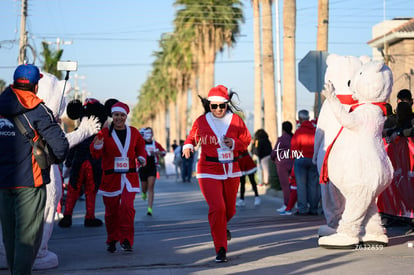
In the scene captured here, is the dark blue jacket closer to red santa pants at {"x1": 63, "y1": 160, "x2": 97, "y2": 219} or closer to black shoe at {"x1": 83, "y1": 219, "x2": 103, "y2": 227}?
black shoe at {"x1": 83, "y1": 219, "x2": 103, "y2": 227}

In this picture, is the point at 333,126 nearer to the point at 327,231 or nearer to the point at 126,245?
the point at 327,231

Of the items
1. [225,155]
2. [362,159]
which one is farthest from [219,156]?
[362,159]

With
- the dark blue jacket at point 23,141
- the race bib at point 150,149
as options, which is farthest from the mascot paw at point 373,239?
the race bib at point 150,149

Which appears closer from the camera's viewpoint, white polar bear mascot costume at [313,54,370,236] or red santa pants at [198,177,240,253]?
red santa pants at [198,177,240,253]

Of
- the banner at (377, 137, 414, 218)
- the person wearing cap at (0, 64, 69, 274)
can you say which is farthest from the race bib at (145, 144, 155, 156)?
the person wearing cap at (0, 64, 69, 274)

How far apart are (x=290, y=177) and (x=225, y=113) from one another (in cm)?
699

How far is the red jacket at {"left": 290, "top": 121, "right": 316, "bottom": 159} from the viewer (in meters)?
14.5

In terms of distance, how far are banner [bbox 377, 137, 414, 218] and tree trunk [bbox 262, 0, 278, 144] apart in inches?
763

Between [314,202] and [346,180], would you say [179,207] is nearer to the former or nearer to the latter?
[314,202]

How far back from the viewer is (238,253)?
371 inches

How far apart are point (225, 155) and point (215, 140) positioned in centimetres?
21

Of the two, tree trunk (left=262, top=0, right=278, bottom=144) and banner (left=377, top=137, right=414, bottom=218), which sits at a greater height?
tree trunk (left=262, top=0, right=278, bottom=144)

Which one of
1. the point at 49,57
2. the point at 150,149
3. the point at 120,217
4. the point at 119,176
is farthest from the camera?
the point at 49,57

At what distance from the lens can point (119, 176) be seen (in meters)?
10.1
